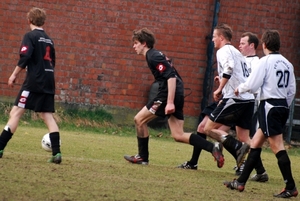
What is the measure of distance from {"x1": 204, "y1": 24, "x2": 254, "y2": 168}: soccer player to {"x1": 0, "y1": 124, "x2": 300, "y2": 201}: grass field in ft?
1.53

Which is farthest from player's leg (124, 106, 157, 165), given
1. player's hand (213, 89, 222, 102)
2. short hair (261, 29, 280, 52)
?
short hair (261, 29, 280, 52)

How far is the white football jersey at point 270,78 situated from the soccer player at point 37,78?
8.50ft

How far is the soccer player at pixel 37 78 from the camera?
10.5 metres

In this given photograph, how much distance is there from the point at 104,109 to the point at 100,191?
9901 mm

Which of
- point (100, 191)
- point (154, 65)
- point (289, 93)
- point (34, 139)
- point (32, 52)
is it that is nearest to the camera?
point (100, 191)

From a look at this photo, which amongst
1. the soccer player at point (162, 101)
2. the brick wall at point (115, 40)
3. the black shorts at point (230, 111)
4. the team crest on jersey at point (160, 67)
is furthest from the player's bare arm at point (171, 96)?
the brick wall at point (115, 40)

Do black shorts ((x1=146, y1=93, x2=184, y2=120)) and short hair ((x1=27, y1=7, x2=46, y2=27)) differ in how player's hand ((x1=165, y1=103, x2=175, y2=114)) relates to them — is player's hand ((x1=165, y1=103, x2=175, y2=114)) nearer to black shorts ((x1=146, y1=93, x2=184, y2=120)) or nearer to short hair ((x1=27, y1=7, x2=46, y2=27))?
black shorts ((x1=146, y1=93, x2=184, y2=120))

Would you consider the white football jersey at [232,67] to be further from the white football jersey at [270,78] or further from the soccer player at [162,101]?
the white football jersey at [270,78]

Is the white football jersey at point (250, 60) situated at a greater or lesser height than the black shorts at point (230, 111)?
greater

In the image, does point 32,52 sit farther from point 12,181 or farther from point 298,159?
point 298,159

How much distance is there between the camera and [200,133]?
39.0 ft

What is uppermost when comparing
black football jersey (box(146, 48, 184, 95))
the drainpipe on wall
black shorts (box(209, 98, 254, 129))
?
black football jersey (box(146, 48, 184, 95))

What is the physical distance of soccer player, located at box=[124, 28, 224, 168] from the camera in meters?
11.2

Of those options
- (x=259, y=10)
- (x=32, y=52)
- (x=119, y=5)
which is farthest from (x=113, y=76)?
(x=32, y=52)
